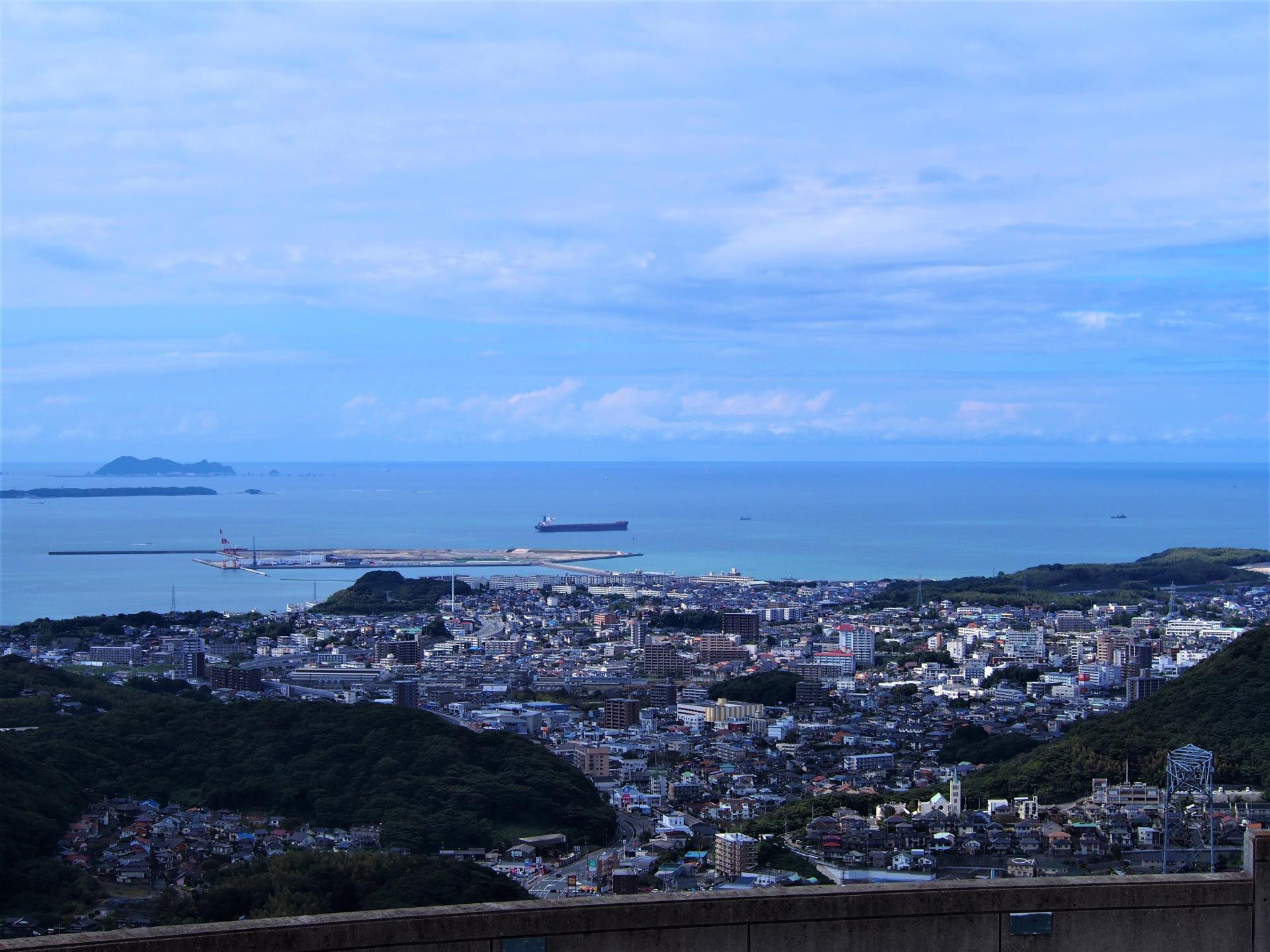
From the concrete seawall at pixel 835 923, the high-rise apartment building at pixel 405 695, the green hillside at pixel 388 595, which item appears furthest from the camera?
the green hillside at pixel 388 595

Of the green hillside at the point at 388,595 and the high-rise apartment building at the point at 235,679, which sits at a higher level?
the green hillside at the point at 388,595

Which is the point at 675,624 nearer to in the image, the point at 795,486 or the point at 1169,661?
the point at 1169,661

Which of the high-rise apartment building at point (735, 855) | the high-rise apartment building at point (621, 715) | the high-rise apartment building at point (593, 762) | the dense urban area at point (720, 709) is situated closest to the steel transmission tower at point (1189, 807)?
the dense urban area at point (720, 709)

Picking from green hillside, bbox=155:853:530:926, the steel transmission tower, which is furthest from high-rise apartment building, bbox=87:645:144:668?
the steel transmission tower

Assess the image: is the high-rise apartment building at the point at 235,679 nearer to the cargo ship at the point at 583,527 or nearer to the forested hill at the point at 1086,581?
the forested hill at the point at 1086,581

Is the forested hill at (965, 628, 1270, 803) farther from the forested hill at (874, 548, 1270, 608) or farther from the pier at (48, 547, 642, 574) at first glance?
the pier at (48, 547, 642, 574)

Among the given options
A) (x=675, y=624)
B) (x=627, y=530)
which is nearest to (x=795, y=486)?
(x=627, y=530)

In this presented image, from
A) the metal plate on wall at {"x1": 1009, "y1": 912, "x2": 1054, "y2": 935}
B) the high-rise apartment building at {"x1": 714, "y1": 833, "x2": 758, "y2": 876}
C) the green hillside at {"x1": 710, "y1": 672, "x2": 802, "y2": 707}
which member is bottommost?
the green hillside at {"x1": 710, "y1": 672, "x2": 802, "y2": 707}
